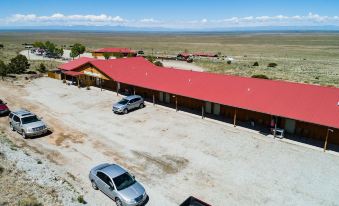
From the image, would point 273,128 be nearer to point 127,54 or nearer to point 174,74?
point 174,74

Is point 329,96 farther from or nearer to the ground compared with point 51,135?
farther from the ground

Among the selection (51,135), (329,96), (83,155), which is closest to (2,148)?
(51,135)

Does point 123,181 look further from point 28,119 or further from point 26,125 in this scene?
point 28,119

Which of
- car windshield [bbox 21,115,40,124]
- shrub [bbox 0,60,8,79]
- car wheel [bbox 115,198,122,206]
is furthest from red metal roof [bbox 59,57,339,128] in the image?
shrub [bbox 0,60,8,79]

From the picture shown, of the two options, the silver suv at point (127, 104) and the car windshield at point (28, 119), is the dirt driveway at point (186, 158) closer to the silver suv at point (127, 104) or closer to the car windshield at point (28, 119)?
the silver suv at point (127, 104)

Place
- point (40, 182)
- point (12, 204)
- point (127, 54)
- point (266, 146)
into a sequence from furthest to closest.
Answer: point (127, 54) → point (266, 146) → point (40, 182) → point (12, 204)

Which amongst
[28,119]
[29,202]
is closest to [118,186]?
[29,202]

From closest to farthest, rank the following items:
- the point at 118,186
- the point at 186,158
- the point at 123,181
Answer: the point at 118,186 → the point at 123,181 → the point at 186,158

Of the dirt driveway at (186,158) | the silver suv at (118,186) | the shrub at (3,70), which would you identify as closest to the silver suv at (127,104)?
the dirt driveway at (186,158)
